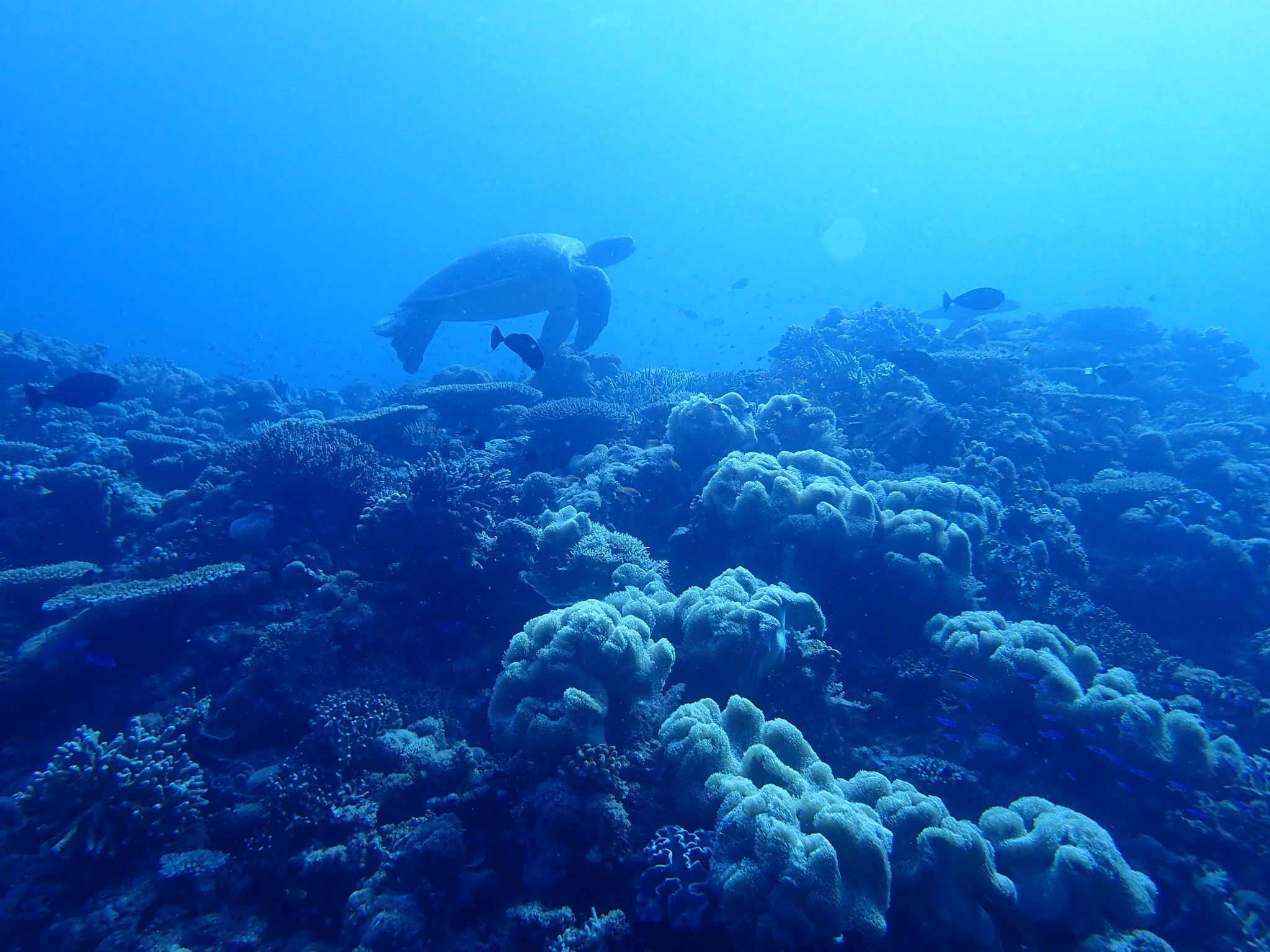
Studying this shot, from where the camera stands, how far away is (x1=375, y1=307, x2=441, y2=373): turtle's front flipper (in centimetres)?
1391

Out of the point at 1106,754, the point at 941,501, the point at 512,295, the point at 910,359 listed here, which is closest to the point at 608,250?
the point at 512,295

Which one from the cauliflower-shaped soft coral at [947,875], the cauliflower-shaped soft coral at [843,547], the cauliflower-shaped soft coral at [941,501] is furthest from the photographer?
the cauliflower-shaped soft coral at [941,501]

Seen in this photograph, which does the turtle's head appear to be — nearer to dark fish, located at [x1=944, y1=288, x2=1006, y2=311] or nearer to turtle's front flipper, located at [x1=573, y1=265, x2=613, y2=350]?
turtle's front flipper, located at [x1=573, y1=265, x2=613, y2=350]

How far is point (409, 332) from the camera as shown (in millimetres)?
13977

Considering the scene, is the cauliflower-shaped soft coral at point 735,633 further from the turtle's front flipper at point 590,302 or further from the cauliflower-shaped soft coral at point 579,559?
the turtle's front flipper at point 590,302

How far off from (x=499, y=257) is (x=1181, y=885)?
15.5 metres

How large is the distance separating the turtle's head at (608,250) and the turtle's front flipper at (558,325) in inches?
120

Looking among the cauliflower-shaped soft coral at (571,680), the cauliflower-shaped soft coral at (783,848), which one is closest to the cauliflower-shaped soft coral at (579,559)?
the cauliflower-shaped soft coral at (571,680)

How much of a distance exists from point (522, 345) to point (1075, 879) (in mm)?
7738

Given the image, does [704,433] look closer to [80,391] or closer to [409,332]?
[80,391]

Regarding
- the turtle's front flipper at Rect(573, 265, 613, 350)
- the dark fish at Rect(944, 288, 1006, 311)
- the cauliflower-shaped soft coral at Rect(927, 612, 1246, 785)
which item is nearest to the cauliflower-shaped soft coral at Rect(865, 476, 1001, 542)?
the cauliflower-shaped soft coral at Rect(927, 612, 1246, 785)

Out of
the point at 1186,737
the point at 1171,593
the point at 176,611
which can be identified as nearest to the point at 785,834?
the point at 1186,737

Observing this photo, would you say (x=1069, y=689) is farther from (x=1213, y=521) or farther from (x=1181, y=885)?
(x=1213, y=521)

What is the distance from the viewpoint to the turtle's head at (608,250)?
56.0ft
